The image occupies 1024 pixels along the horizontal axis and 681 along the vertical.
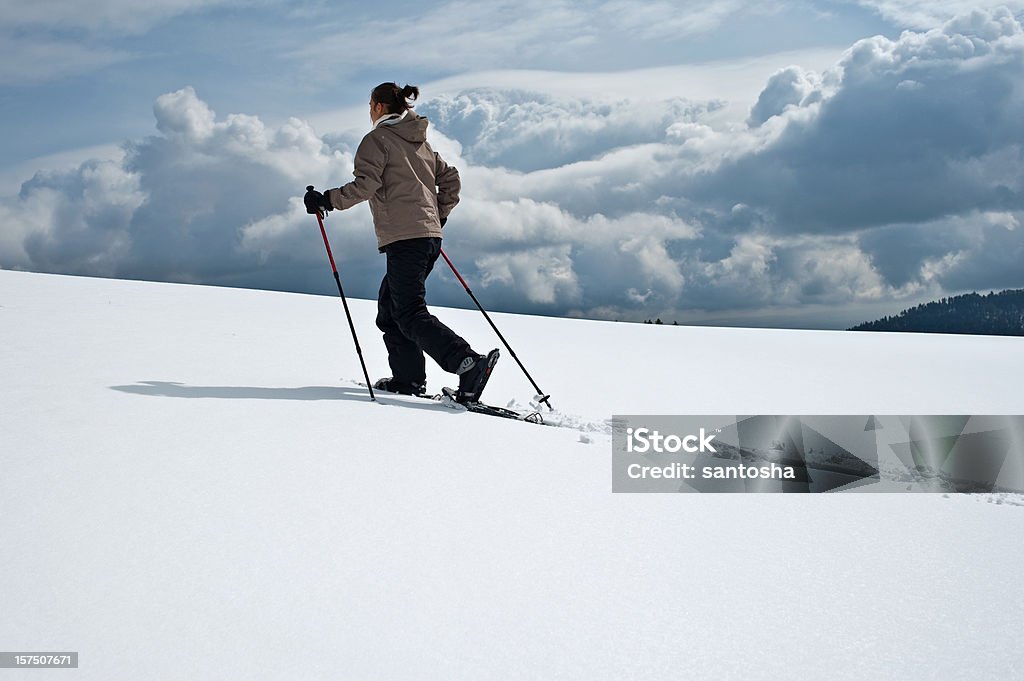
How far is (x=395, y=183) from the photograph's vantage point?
4.74 meters

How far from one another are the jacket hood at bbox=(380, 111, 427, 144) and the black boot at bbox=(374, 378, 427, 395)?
1.50 metres

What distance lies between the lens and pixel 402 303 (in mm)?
4777

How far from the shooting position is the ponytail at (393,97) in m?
4.75

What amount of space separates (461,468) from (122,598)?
1.26 meters

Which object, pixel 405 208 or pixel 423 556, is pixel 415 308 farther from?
pixel 423 556

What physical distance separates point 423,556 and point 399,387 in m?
2.99

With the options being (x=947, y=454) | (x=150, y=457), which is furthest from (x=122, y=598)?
(x=947, y=454)

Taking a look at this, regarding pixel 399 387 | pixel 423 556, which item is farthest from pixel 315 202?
pixel 423 556

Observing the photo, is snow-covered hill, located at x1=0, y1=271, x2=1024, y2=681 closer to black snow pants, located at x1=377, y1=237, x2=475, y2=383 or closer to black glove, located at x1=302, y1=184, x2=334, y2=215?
black snow pants, located at x1=377, y1=237, x2=475, y2=383

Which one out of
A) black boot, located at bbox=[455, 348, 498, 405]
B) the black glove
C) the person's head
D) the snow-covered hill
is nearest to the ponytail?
the person's head

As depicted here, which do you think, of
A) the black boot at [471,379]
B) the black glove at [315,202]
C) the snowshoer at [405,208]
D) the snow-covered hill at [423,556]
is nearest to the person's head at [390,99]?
the snowshoer at [405,208]

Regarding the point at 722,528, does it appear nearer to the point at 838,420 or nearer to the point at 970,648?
the point at 970,648

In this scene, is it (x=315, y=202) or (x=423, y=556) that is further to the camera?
(x=315, y=202)

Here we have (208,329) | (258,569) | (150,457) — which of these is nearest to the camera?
(258,569)
